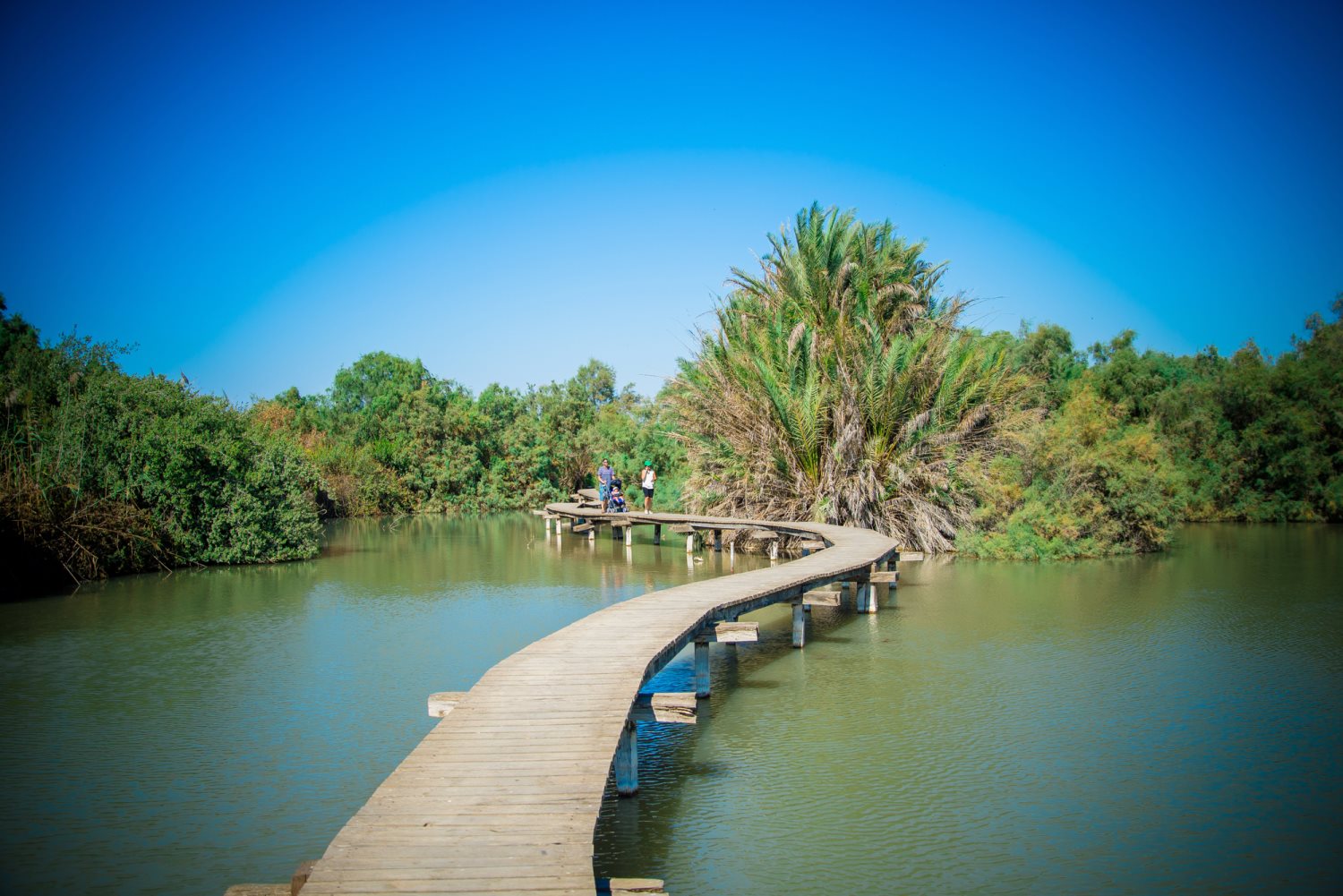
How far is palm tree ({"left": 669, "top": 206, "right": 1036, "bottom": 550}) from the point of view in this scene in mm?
17016

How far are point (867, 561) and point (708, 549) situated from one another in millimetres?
8159

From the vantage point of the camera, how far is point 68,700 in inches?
302

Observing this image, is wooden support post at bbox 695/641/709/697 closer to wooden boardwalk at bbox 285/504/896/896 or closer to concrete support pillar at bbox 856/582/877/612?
wooden boardwalk at bbox 285/504/896/896

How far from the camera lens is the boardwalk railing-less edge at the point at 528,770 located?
11.3 ft

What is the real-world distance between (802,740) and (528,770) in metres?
2.75

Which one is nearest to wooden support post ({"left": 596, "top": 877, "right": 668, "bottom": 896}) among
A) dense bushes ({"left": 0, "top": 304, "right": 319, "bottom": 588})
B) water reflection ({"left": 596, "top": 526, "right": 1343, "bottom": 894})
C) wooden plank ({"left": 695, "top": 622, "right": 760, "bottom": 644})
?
water reflection ({"left": 596, "top": 526, "right": 1343, "bottom": 894})

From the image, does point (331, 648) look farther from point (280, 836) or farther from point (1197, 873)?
point (1197, 873)

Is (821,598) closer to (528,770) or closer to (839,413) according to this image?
(528,770)

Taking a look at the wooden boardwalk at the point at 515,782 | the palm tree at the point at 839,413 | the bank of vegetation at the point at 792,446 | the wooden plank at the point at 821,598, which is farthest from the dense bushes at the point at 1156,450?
the wooden boardwalk at the point at 515,782

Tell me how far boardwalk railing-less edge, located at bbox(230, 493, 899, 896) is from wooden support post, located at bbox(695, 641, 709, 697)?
0.01 m

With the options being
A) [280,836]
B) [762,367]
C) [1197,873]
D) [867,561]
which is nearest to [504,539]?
[762,367]

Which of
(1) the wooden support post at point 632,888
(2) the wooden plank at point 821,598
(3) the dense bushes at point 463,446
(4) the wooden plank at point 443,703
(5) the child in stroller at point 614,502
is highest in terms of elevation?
(3) the dense bushes at point 463,446

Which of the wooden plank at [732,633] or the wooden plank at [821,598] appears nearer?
the wooden plank at [732,633]

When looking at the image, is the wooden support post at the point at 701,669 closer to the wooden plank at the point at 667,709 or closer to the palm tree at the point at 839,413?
the wooden plank at the point at 667,709
